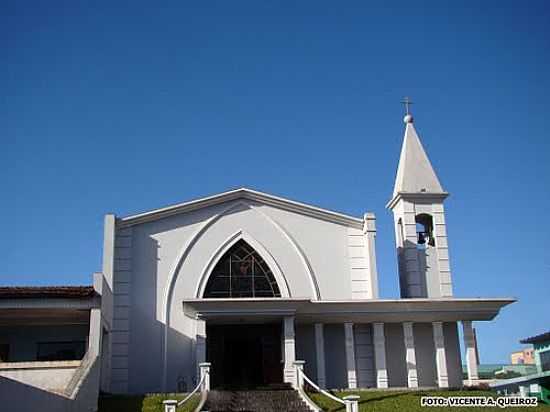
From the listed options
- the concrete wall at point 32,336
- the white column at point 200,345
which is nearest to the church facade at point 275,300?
the white column at point 200,345

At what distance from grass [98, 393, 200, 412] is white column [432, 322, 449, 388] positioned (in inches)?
345

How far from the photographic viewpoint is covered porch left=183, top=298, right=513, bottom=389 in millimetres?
23219

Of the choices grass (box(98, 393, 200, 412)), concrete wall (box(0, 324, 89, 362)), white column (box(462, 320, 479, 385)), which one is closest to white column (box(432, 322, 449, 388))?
white column (box(462, 320, 479, 385))

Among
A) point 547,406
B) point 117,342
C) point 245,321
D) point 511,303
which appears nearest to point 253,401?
point 245,321

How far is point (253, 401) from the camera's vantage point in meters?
19.5

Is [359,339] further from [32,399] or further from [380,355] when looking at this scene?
[32,399]

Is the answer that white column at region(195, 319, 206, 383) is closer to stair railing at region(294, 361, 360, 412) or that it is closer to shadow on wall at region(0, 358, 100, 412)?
stair railing at region(294, 361, 360, 412)

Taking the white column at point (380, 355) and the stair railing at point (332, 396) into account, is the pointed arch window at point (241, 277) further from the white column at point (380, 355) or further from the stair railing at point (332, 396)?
the stair railing at point (332, 396)

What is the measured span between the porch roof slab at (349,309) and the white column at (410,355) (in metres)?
0.33

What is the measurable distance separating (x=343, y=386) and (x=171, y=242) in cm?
782

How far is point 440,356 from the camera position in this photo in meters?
24.0

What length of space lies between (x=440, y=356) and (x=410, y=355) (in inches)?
41.4

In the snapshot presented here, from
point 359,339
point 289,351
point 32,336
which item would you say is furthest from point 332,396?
point 32,336

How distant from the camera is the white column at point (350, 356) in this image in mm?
23500
